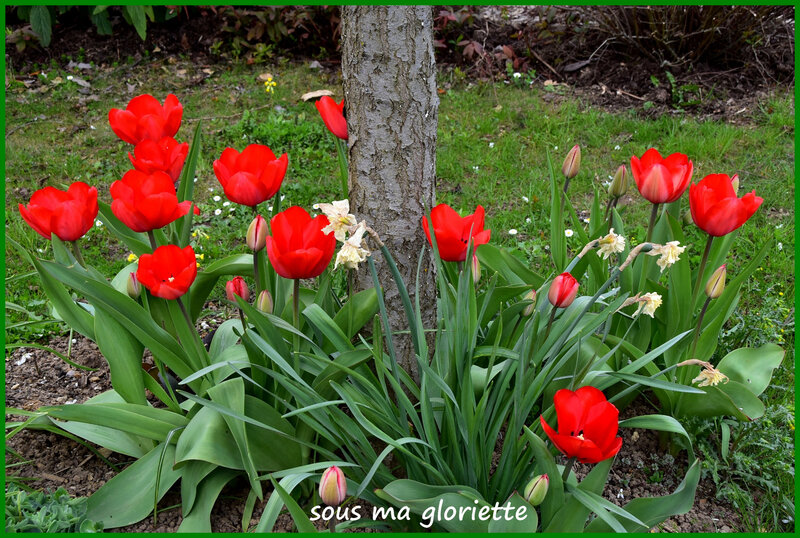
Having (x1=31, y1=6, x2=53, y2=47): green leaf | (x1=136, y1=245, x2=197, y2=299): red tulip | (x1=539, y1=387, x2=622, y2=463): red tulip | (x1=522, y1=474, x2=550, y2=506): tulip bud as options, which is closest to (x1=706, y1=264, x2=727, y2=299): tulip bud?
(x1=539, y1=387, x2=622, y2=463): red tulip

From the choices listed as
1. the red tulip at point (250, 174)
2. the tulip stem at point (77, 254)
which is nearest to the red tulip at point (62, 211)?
the tulip stem at point (77, 254)

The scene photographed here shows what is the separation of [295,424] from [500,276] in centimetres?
81

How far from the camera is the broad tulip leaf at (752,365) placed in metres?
2.09

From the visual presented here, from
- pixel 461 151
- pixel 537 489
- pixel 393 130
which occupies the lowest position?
pixel 461 151

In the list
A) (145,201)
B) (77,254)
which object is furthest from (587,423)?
(77,254)

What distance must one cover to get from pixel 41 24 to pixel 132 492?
12.8ft

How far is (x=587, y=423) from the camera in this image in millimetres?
1411

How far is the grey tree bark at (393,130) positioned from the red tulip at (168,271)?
0.55 m

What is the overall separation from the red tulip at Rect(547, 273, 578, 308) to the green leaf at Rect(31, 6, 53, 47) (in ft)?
→ 14.1

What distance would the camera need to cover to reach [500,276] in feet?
7.40

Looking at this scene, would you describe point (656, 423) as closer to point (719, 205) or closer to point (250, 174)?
point (719, 205)

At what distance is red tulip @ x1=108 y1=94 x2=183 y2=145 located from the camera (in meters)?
1.96

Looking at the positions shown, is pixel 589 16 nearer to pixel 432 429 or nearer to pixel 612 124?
pixel 612 124

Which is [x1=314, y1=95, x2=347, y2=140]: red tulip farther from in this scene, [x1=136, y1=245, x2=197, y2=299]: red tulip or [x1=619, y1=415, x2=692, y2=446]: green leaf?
[x1=619, y1=415, x2=692, y2=446]: green leaf
